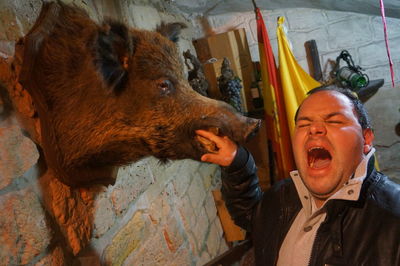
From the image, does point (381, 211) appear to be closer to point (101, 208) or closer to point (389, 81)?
point (101, 208)

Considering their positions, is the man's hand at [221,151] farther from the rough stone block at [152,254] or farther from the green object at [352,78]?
the green object at [352,78]

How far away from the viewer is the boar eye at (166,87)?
715 millimetres

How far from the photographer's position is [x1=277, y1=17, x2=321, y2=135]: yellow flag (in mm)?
2119

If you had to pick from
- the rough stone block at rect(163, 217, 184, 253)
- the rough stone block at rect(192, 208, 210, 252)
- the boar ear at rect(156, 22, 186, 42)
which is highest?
the boar ear at rect(156, 22, 186, 42)

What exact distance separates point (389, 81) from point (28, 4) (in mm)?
2729

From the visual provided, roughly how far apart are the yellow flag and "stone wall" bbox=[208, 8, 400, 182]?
0.54 metres

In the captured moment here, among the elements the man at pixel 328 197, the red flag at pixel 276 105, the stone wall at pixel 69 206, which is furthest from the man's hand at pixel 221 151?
the red flag at pixel 276 105

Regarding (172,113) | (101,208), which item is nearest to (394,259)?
(172,113)

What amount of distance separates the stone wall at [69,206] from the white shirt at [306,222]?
1.84 ft

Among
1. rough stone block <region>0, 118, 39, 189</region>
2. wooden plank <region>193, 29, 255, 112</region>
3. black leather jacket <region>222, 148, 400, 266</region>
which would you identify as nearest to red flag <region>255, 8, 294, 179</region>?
wooden plank <region>193, 29, 255, 112</region>

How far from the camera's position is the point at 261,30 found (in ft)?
7.28

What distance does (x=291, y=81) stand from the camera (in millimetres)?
2166

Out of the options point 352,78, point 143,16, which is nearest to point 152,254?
point 143,16

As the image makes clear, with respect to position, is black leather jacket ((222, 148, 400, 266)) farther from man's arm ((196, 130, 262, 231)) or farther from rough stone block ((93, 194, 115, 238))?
rough stone block ((93, 194, 115, 238))
